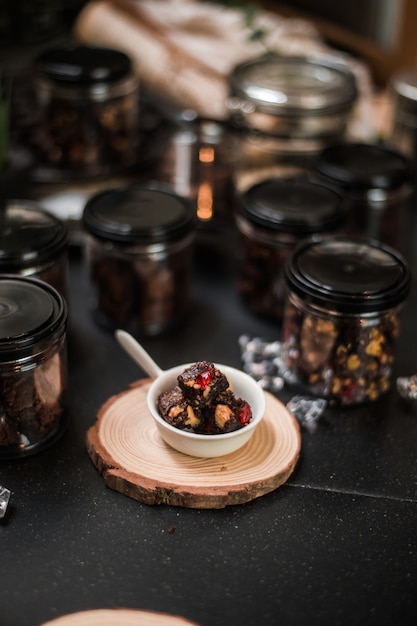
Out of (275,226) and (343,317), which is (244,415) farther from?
(275,226)

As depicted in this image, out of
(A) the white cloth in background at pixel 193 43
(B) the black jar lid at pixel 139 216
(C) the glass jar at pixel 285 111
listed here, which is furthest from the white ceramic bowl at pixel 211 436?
(A) the white cloth in background at pixel 193 43

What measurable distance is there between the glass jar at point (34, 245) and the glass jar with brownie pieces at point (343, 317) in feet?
1.00

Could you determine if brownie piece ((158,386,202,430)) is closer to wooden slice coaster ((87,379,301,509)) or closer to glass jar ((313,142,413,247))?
wooden slice coaster ((87,379,301,509))

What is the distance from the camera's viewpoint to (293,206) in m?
1.23

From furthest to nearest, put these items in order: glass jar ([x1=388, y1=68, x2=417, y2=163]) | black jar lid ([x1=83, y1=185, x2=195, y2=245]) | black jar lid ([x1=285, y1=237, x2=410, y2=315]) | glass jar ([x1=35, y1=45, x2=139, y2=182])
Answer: glass jar ([x1=388, y1=68, x2=417, y2=163]), glass jar ([x1=35, y1=45, x2=139, y2=182]), black jar lid ([x1=83, y1=185, x2=195, y2=245]), black jar lid ([x1=285, y1=237, x2=410, y2=315])

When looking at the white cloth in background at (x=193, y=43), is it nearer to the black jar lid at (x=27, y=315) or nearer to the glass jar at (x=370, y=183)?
the glass jar at (x=370, y=183)

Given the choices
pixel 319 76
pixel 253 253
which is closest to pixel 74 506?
pixel 253 253

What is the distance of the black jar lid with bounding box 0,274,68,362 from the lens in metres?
0.93

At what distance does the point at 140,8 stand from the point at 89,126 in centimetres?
49

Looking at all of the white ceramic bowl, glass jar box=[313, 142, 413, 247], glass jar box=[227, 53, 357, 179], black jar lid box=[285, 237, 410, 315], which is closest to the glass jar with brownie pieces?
black jar lid box=[285, 237, 410, 315]

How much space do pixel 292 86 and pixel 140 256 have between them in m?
0.49

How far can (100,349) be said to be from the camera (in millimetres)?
1210

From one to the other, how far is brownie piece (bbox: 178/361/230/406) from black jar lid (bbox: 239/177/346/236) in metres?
0.30

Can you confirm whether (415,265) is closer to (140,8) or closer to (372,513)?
(372,513)
